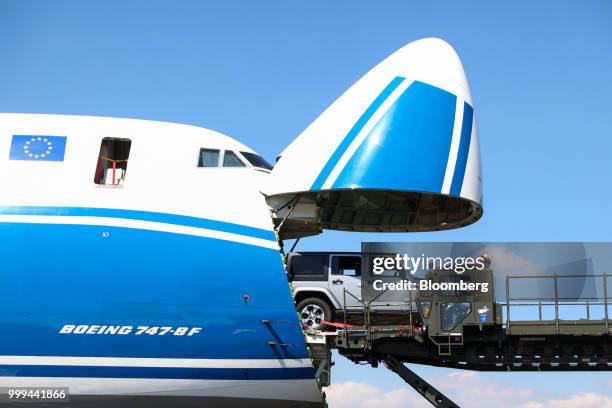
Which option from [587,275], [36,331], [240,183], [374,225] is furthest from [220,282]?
[587,275]

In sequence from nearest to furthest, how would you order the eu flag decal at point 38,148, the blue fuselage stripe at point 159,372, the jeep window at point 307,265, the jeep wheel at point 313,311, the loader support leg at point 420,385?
the blue fuselage stripe at point 159,372 → the eu flag decal at point 38,148 → the loader support leg at point 420,385 → the jeep wheel at point 313,311 → the jeep window at point 307,265

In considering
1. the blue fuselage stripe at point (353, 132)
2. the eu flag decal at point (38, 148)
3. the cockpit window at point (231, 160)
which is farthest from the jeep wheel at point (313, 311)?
the eu flag decal at point (38, 148)

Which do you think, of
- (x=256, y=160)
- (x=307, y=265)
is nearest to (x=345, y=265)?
(x=307, y=265)

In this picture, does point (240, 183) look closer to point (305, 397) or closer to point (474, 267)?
point (305, 397)

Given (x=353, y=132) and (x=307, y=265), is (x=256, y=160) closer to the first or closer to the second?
(x=353, y=132)

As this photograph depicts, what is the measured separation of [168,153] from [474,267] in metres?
8.69

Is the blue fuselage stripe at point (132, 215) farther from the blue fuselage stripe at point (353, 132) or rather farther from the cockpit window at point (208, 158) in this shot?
the blue fuselage stripe at point (353, 132)

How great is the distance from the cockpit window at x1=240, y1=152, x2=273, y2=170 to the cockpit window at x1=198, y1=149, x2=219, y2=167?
727 millimetres

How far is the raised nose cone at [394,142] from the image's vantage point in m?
20.2

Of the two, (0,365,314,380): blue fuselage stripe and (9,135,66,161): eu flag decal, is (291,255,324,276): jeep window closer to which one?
(0,365,314,380): blue fuselage stripe

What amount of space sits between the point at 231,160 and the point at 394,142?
373 centimetres

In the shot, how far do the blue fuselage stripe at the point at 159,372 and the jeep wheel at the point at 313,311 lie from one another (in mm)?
7493

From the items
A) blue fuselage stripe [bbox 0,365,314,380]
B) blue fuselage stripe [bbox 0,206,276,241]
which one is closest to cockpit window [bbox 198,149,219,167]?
blue fuselage stripe [bbox 0,206,276,241]

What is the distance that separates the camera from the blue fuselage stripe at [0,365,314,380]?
18375 millimetres
